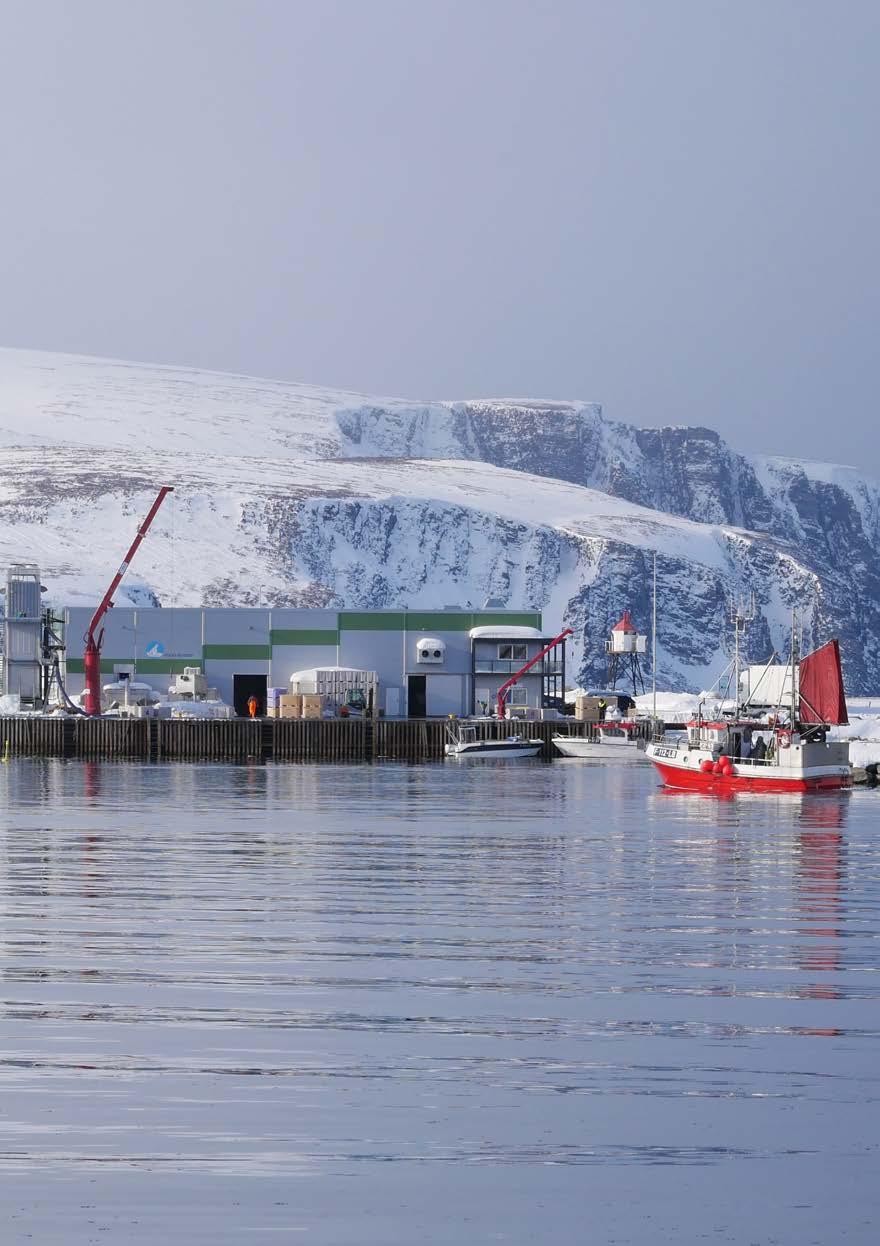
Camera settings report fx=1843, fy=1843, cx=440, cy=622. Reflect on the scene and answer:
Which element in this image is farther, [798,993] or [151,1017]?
[798,993]

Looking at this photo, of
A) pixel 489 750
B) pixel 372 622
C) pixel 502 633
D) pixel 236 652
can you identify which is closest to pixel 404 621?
pixel 372 622

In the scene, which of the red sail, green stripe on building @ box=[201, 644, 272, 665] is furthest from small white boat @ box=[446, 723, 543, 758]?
the red sail

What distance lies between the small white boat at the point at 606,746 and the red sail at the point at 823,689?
25.1 m

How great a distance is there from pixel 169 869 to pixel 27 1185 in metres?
21.6

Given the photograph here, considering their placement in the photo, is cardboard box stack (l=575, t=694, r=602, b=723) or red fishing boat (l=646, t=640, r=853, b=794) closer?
red fishing boat (l=646, t=640, r=853, b=794)

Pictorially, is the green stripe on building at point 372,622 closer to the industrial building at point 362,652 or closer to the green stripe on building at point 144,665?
the industrial building at point 362,652

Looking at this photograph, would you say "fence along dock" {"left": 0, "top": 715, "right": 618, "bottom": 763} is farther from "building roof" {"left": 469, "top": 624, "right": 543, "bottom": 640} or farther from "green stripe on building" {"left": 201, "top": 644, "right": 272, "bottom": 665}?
"green stripe on building" {"left": 201, "top": 644, "right": 272, "bottom": 665}

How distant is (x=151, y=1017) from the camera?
18.2m

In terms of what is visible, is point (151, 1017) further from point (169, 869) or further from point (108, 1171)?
point (169, 869)

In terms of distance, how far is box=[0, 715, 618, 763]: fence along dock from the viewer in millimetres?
101562

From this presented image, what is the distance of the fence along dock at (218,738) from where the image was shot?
102 metres

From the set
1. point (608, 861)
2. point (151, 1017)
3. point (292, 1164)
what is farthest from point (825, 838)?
point (292, 1164)

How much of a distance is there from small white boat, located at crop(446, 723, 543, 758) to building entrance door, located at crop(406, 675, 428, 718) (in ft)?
36.9

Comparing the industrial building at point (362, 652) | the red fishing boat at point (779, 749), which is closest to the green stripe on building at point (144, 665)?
the industrial building at point (362, 652)
